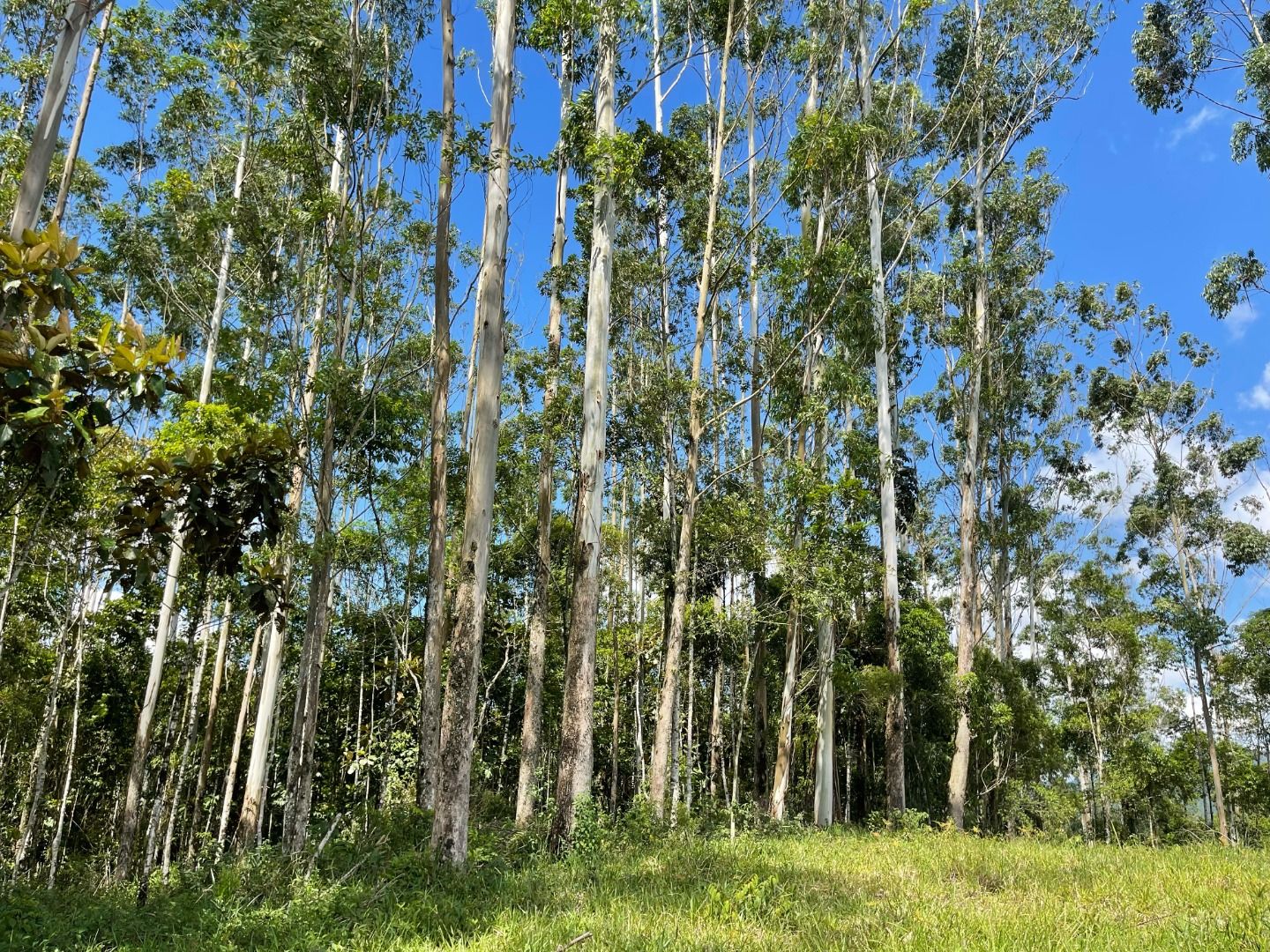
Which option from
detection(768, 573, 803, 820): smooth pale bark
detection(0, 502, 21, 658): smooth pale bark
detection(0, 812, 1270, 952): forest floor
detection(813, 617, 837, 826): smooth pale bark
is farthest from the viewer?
detection(813, 617, 837, 826): smooth pale bark

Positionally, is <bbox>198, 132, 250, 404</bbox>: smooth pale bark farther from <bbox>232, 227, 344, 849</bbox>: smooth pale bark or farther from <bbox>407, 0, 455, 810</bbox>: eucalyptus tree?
<bbox>407, 0, 455, 810</bbox>: eucalyptus tree

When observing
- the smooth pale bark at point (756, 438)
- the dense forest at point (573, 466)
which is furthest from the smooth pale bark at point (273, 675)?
the smooth pale bark at point (756, 438)

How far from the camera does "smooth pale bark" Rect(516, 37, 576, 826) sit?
12844mm

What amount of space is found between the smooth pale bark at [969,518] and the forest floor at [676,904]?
8343 millimetres

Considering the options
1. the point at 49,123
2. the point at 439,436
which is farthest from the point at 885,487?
the point at 49,123

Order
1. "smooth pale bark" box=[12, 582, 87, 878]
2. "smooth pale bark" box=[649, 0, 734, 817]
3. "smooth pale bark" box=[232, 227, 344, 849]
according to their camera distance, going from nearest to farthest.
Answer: "smooth pale bark" box=[232, 227, 344, 849]
"smooth pale bark" box=[649, 0, 734, 817]
"smooth pale bark" box=[12, 582, 87, 878]

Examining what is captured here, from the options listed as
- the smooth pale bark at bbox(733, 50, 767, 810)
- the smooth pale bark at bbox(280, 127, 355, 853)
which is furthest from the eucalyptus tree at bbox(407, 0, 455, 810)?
the smooth pale bark at bbox(733, 50, 767, 810)

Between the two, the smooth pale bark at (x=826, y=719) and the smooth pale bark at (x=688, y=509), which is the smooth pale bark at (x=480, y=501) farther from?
the smooth pale bark at (x=826, y=719)

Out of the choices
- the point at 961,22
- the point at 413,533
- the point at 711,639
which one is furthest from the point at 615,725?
the point at 961,22

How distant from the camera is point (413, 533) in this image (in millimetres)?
14281

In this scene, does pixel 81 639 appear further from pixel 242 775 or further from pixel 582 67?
pixel 582 67

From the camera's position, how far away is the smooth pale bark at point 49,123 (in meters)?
4.59

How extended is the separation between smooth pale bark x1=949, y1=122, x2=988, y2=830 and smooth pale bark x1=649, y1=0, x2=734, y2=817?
6.86m

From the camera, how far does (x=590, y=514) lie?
28.8ft
